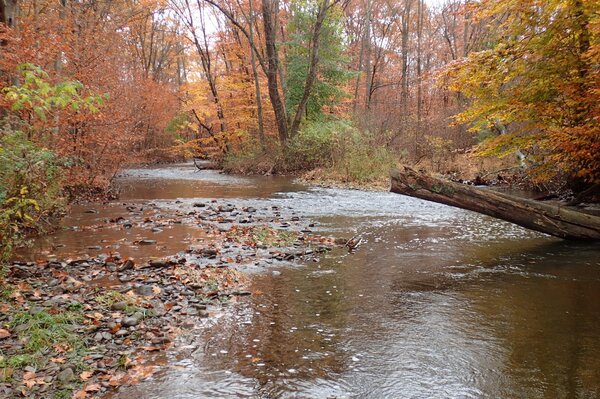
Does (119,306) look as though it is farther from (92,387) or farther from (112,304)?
(92,387)

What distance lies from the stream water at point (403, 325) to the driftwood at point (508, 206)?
381 mm

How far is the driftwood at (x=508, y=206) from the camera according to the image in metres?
8.03

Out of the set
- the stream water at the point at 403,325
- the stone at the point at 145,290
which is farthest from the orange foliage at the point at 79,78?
the stream water at the point at 403,325

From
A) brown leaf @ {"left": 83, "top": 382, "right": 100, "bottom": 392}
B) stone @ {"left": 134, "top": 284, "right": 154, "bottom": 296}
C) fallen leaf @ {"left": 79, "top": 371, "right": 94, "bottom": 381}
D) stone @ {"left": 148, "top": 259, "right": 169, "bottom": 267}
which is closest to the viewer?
brown leaf @ {"left": 83, "top": 382, "right": 100, "bottom": 392}

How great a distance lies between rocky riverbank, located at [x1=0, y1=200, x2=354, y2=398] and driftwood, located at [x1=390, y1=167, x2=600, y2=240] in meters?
1.73

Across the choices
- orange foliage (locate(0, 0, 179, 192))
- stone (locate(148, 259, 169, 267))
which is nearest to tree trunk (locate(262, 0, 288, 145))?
orange foliage (locate(0, 0, 179, 192))

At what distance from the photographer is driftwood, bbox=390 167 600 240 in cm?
803

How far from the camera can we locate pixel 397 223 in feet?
35.1

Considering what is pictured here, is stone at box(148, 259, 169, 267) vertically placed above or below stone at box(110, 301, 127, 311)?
above

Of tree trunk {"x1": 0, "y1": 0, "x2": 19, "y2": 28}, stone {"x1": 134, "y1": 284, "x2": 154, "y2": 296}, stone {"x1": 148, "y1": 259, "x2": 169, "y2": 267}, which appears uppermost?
tree trunk {"x1": 0, "y1": 0, "x2": 19, "y2": 28}

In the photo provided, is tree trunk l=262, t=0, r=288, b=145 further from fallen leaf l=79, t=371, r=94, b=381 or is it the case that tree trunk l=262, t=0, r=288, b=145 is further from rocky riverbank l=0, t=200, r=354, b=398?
fallen leaf l=79, t=371, r=94, b=381

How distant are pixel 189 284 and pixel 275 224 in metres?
4.55

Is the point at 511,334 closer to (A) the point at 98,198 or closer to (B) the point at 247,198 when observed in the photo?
(B) the point at 247,198

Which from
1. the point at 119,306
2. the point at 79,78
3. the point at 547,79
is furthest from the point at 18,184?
the point at 547,79
